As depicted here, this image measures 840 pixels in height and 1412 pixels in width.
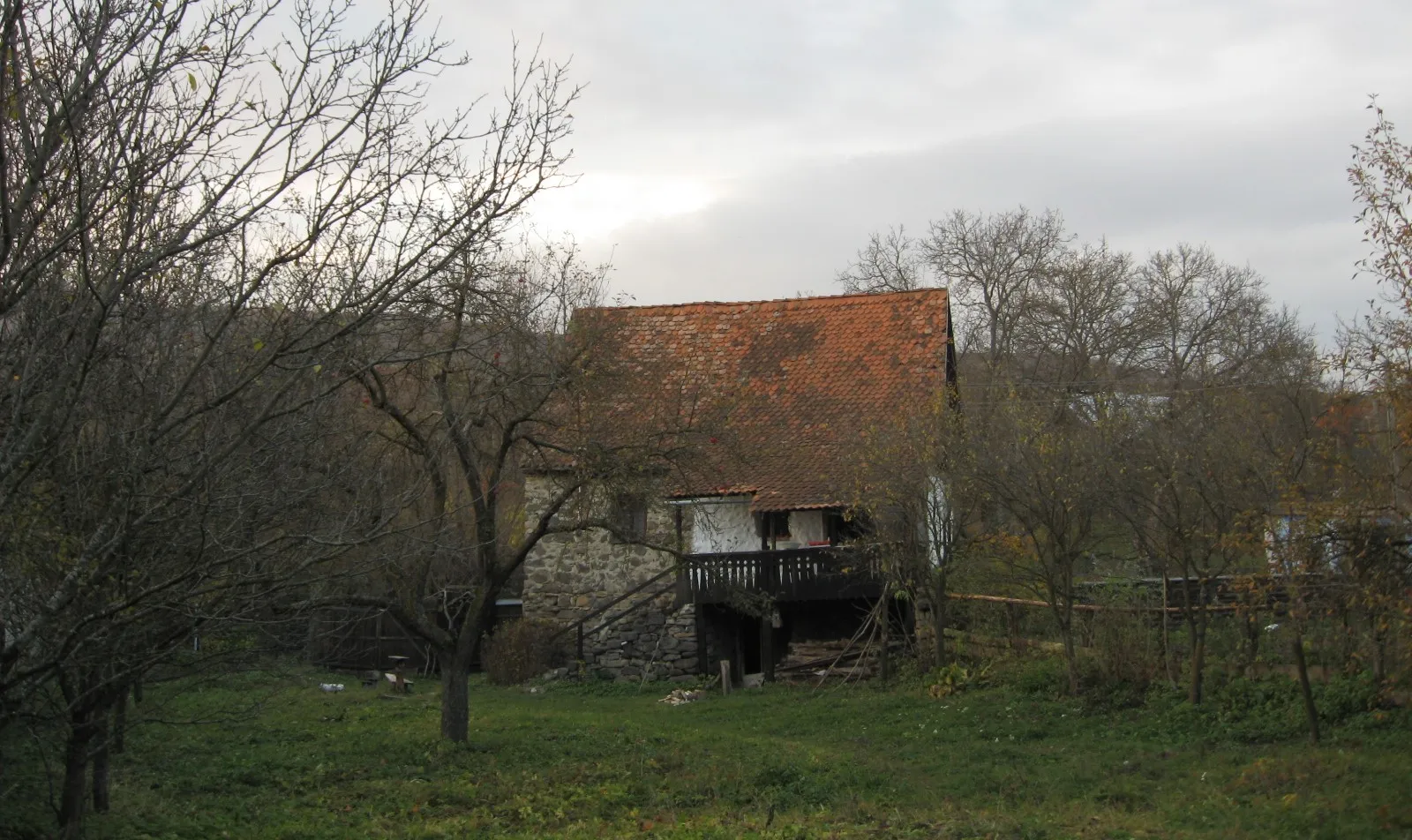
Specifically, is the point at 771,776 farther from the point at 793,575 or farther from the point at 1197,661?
the point at 793,575

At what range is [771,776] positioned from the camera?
12.6 metres

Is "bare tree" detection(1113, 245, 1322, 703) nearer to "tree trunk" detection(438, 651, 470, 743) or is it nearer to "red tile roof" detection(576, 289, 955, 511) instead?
"red tile roof" detection(576, 289, 955, 511)

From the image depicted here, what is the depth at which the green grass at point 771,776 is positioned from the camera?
981 cm

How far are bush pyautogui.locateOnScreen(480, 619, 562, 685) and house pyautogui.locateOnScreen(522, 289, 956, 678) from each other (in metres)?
0.72

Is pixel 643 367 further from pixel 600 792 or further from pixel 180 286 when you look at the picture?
pixel 180 286

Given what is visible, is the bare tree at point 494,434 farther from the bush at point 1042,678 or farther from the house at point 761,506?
the bush at point 1042,678

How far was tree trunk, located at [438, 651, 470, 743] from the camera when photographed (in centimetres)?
1499

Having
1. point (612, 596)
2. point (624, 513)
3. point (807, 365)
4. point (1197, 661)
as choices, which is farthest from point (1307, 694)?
point (612, 596)

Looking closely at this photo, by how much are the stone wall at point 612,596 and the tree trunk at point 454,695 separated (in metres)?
6.76

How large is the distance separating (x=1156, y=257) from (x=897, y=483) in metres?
24.2

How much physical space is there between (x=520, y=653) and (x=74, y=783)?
1551cm

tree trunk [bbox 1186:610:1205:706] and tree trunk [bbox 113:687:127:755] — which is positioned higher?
tree trunk [bbox 113:687:127:755]

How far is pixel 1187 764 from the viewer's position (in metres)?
12.4

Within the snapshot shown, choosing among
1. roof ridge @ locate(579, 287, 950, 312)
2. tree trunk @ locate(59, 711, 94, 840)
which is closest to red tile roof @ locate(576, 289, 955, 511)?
roof ridge @ locate(579, 287, 950, 312)
